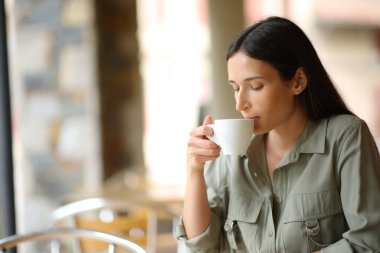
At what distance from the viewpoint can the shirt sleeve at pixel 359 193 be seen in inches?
45.3

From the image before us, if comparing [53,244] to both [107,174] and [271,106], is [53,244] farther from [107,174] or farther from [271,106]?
[107,174]

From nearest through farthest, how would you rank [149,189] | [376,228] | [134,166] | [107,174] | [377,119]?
[376,228] < [149,189] < [107,174] < [134,166] < [377,119]

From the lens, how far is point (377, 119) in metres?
14.1

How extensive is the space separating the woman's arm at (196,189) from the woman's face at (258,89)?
9 centimetres

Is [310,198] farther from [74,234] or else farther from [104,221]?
[104,221]

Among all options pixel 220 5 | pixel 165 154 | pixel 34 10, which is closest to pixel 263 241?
pixel 34 10

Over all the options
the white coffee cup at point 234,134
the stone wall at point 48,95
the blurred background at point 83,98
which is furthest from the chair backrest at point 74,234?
the stone wall at point 48,95

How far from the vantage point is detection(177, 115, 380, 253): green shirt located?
1.16 metres

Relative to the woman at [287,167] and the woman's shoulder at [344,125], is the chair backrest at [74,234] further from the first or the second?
the woman's shoulder at [344,125]

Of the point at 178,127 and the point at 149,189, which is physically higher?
the point at 149,189

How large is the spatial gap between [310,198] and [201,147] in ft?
0.73

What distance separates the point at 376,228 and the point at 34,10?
9.48ft

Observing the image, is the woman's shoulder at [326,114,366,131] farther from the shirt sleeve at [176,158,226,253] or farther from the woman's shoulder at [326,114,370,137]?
the shirt sleeve at [176,158,226,253]

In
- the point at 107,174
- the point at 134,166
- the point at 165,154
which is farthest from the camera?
the point at 165,154
